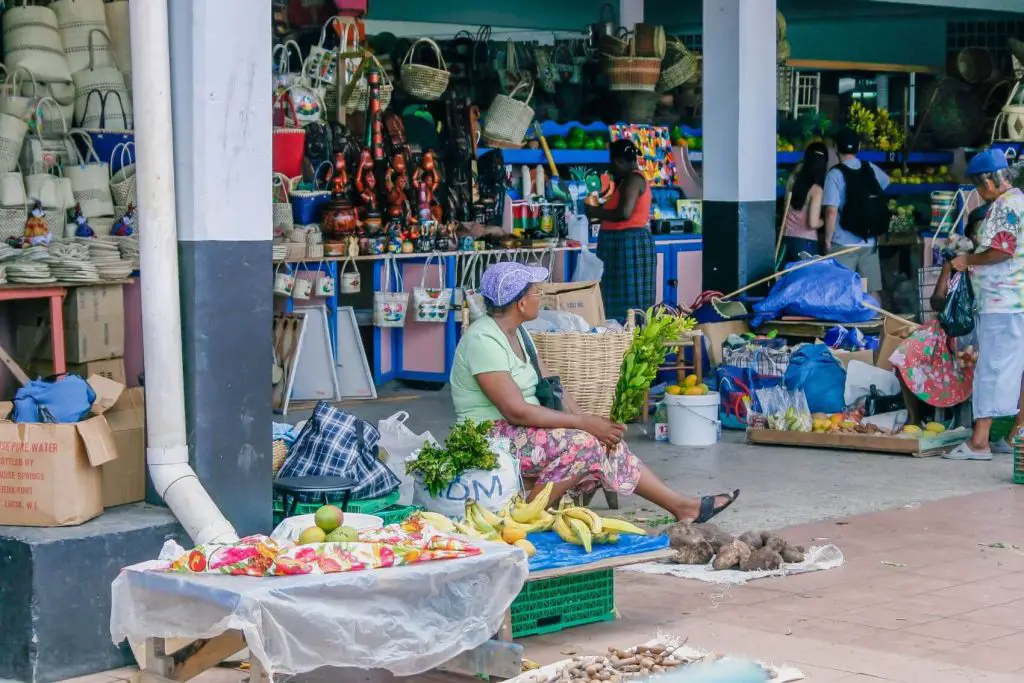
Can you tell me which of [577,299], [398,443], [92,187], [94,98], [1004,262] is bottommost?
[398,443]

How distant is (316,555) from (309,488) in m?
1.49

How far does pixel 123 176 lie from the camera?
9.52 m

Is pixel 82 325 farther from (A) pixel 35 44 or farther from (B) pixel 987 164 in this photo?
(B) pixel 987 164

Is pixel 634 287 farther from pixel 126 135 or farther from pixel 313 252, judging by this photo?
pixel 126 135

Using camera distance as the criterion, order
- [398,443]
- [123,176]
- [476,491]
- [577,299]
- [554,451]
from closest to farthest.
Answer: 1. [476,491]
2. [554,451]
3. [398,443]
4. [123,176]
5. [577,299]

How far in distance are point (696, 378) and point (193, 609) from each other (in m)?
6.30

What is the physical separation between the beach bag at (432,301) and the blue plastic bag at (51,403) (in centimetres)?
612

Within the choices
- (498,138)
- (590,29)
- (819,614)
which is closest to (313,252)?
(498,138)

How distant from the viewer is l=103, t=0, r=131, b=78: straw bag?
10.1 m

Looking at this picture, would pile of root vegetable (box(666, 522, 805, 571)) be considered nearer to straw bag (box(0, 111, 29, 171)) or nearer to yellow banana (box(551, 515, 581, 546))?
yellow banana (box(551, 515, 581, 546))

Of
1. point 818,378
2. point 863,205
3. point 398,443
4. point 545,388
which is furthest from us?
point 863,205

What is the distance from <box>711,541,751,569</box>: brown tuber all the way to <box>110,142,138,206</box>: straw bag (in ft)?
14.2

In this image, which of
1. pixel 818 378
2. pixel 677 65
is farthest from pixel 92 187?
pixel 677 65

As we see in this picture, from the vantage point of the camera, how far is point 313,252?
11.3m
